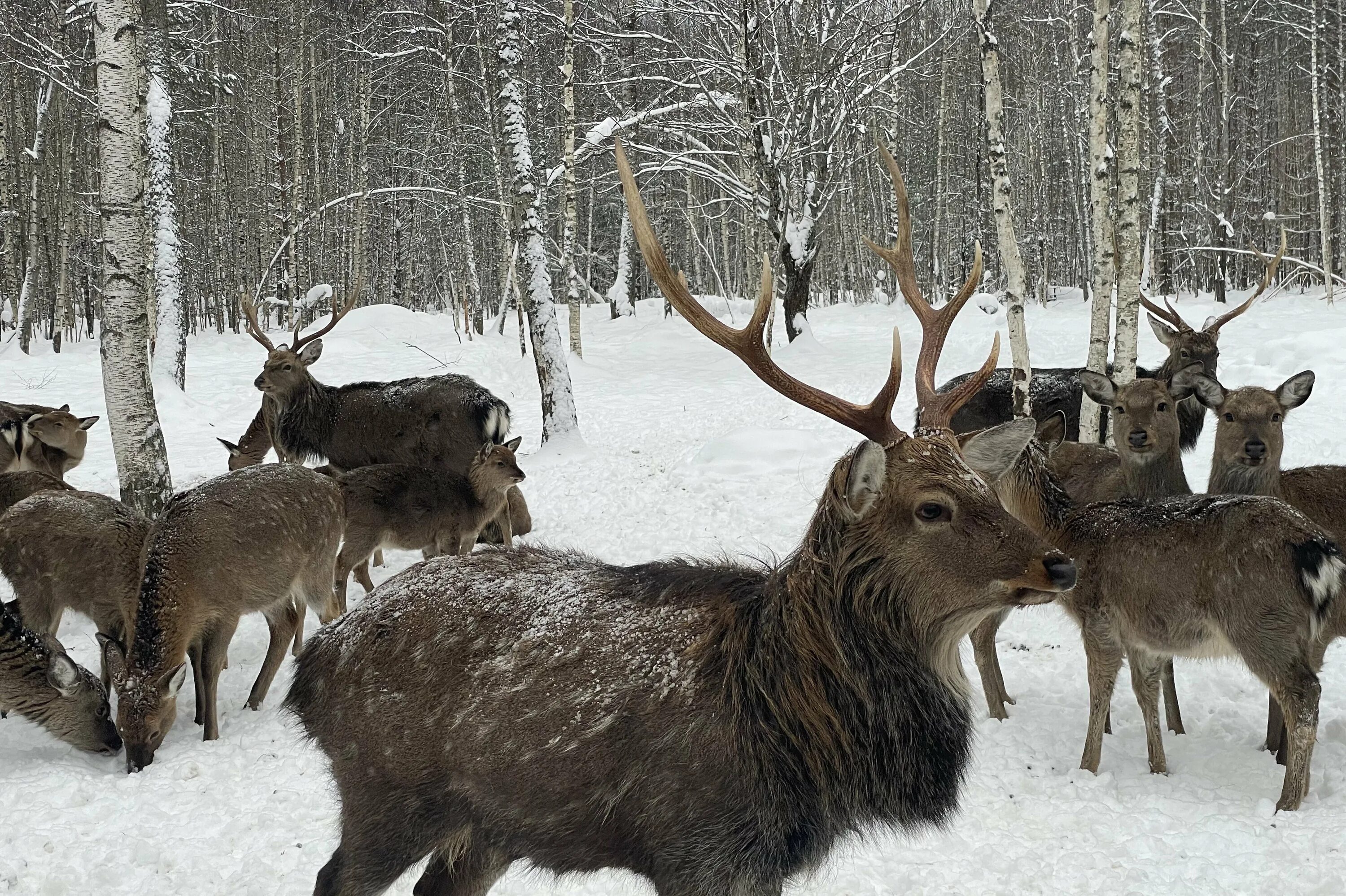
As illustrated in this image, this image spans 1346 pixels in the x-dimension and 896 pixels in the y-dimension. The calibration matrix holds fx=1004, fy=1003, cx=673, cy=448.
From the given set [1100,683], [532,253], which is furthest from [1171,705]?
[532,253]

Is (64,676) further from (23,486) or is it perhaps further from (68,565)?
(23,486)

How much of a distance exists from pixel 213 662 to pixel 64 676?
713 millimetres

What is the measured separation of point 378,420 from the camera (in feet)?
30.9

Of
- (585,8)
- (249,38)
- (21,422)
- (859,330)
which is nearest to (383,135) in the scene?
(249,38)

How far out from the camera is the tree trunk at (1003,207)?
9555mm

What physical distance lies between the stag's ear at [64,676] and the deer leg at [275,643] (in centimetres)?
94

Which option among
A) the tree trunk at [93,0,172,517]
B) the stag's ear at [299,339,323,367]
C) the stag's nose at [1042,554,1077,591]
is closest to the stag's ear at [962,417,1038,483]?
the stag's nose at [1042,554,1077,591]

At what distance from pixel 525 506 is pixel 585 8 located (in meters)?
19.7

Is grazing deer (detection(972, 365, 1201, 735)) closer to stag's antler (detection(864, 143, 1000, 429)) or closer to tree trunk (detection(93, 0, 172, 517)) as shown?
stag's antler (detection(864, 143, 1000, 429))

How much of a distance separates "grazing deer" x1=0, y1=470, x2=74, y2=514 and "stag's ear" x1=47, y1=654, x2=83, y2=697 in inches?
78.5

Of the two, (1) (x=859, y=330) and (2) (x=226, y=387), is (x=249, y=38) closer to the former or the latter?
(2) (x=226, y=387)

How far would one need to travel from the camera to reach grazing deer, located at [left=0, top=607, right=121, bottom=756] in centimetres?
511

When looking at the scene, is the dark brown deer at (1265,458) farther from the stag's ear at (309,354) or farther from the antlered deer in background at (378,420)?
the stag's ear at (309,354)

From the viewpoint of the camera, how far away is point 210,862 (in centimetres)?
408
